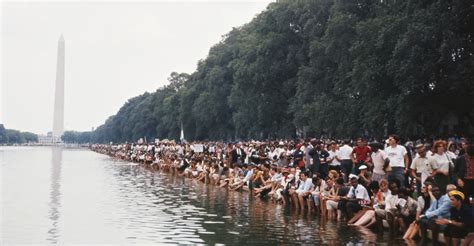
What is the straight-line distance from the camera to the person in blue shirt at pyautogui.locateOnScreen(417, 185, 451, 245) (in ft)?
48.9

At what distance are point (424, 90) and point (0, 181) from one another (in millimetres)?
23062

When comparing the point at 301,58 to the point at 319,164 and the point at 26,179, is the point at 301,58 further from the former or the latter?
the point at 319,164

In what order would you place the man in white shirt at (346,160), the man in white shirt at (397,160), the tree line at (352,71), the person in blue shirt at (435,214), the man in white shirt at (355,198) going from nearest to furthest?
the person in blue shirt at (435,214) → the man in white shirt at (355,198) → the man in white shirt at (397,160) → the man in white shirt at (346,160) → the tree line at (352,71)

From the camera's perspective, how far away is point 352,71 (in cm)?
4266

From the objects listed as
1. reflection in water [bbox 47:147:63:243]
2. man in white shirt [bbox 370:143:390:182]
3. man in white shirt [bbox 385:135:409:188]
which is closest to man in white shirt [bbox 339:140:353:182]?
man in white shirt [bbox 370:143:390:182]

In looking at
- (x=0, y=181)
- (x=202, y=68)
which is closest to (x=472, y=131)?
(x=0, y=181)

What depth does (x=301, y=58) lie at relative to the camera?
56.1 m

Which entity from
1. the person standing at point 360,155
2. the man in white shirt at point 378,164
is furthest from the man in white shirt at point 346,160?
the man in white shirt at point 378,164

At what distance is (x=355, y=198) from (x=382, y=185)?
150 centimetres

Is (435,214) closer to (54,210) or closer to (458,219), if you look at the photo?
(458,219)

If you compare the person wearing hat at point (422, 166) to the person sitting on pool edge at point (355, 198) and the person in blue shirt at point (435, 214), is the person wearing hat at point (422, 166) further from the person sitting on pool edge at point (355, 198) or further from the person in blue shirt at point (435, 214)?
the person in blue shirt at point (435, 214)

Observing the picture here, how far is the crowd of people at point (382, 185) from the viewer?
49.8ft

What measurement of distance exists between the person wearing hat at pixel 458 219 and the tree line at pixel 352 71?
19423 mm

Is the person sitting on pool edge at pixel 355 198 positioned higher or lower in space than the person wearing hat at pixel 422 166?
lower
